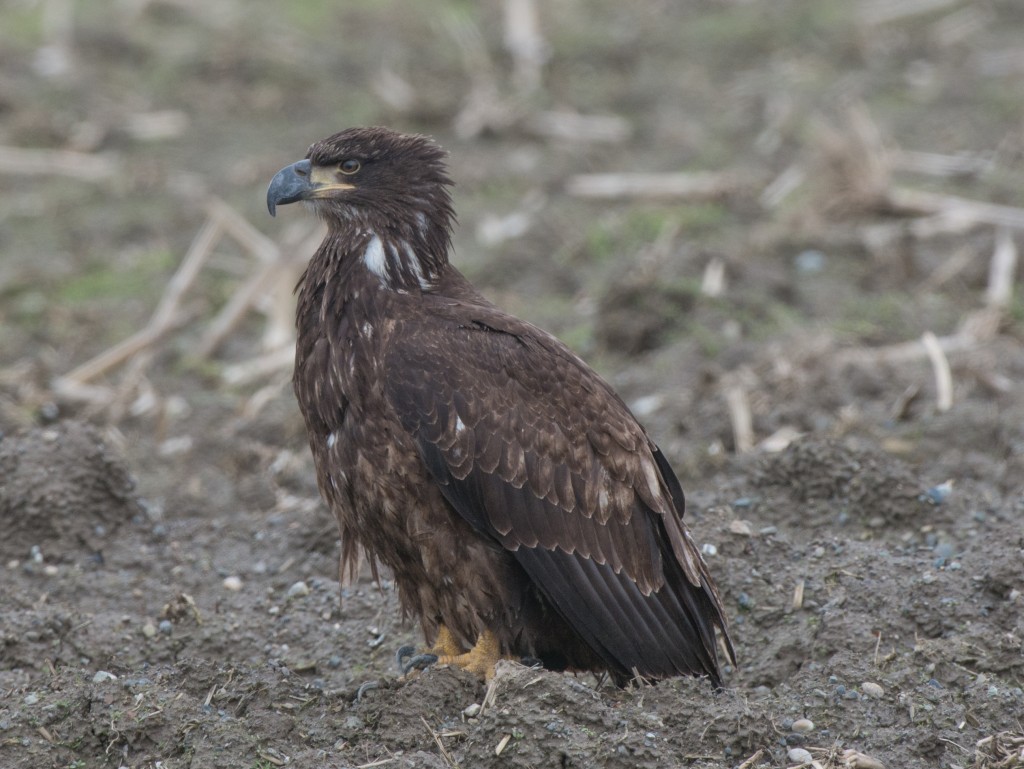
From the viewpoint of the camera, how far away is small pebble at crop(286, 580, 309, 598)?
720 cm

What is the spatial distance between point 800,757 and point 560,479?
4.60 ft

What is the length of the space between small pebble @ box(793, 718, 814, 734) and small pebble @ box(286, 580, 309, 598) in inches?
96.9

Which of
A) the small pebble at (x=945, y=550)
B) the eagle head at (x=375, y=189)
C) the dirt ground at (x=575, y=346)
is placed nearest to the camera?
the dirt ground at (x=575, y=346)

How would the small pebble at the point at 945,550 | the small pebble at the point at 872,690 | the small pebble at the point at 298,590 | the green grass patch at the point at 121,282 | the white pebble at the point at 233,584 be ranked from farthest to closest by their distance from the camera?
the green grass patch at the point at 121,282 < the white pebble at the point at 233,584 < the small pebble at the point at 298,590 < the small pebble at the point at 945,550 < the small pebble at the point at 872,690

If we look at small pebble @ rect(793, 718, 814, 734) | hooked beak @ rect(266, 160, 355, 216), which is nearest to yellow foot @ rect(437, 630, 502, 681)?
small pebble @ rect(793, 718, 814, 734)

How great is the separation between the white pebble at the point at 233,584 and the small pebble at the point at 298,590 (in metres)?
0.25

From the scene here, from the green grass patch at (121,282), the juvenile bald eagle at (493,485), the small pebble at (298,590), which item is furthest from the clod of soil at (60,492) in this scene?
the green grass patch at (121,282)

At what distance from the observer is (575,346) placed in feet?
33.9

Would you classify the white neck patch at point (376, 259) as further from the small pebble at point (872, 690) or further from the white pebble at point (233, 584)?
the small pebble at point (872, 690)

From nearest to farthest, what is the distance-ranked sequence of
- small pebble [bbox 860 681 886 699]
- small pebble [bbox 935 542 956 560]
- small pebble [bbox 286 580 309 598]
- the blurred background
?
small pebble [bbox 860 681 886 699] < small pebble [bbox 935 542 956 560] < small pebble [bbox 286 580 309 598] < the blurred background

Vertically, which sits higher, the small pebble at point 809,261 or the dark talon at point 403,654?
the small pebble at point 809,261

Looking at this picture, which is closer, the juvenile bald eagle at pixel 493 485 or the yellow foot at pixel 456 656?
the juvenile bald eagle at pixel 493 485

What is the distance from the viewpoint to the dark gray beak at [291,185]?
6.68m

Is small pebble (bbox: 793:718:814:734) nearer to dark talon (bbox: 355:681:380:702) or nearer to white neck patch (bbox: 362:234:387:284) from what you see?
dark talon (bbox: 355:681:380:702)
